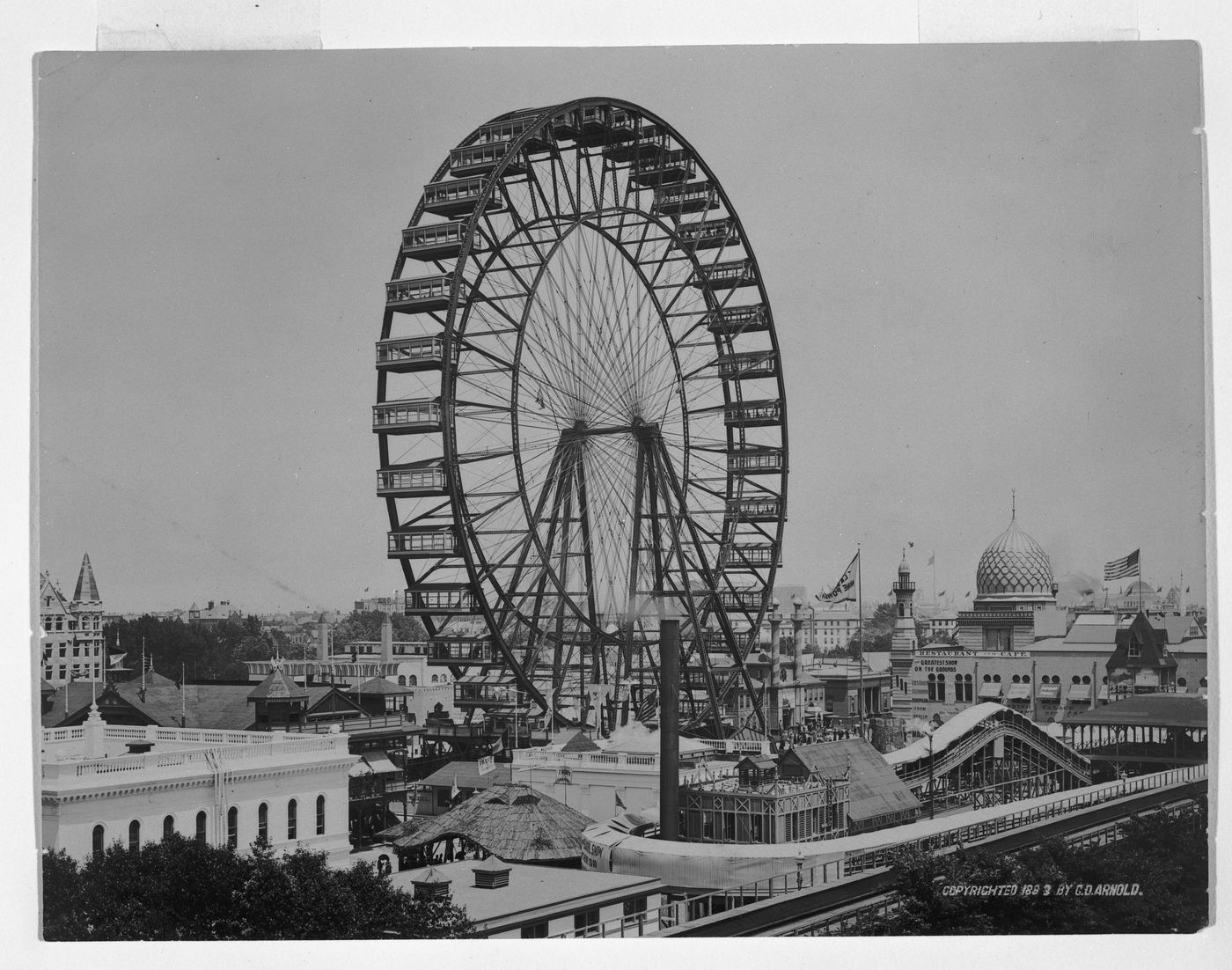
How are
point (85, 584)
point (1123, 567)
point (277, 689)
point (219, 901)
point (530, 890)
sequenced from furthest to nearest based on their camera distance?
point (277, 689) → point (1123, 567) → point (85, 584) → point (530, 890) → point (219, 901)

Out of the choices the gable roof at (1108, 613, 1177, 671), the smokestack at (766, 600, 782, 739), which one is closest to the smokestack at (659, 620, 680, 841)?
the gable roof at (1108, 613, 1177, 671)

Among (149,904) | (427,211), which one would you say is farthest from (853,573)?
(149,904)

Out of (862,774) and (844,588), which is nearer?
(862,774)

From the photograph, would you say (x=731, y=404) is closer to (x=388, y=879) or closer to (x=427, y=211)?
(x=427, y=211)

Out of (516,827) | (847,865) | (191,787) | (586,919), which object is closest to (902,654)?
(847,865)

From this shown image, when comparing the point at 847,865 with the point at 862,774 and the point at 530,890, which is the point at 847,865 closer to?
the point at 862,774
